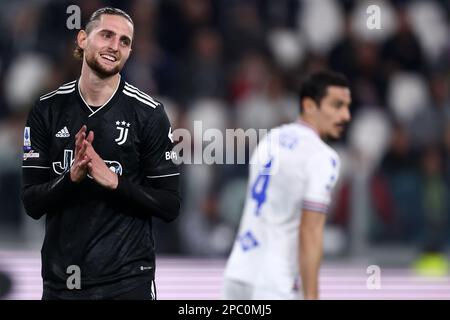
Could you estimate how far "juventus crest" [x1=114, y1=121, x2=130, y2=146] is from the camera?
16.5 feet

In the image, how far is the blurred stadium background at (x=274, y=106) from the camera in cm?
978

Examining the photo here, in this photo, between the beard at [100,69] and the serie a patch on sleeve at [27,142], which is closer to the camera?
the beard at [100,69]

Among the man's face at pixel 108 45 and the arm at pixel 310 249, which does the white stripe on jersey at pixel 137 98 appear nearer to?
the man's face at pixel 108 45

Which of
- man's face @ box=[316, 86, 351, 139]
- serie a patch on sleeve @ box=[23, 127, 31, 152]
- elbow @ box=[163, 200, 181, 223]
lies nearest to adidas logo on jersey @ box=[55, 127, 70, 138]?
serie a patch on sleeve @ box=[23, 127, 31, 152]

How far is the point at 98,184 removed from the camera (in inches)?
193

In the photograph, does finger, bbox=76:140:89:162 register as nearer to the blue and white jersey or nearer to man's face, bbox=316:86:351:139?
the blue and white jersey

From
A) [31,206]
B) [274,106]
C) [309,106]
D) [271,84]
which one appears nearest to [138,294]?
[31,206]

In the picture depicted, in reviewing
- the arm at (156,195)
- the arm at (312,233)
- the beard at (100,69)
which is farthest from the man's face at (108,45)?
the arm at (312,233)

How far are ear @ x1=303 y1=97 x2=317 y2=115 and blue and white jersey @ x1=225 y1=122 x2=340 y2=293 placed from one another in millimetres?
117

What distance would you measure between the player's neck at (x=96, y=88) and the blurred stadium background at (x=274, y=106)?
407 cm

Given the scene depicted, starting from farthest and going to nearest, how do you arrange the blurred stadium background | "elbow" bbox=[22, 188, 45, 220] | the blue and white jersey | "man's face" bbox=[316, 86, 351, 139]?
the blurred stadium background → "man's face" bbox=[316, 86, 351, 139] → the blue and white jersey → "elbow" bbox=[22, 188, 45, 220]

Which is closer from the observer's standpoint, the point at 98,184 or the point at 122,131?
the point at 98,184

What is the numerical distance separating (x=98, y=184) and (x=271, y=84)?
6.50 metres

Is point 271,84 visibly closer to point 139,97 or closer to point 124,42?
point 139,97
